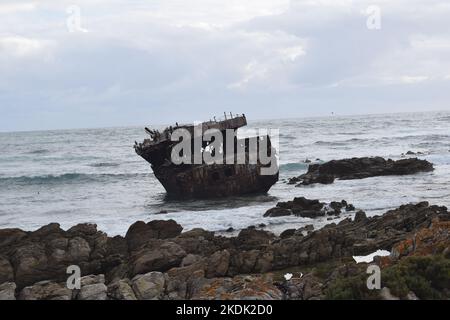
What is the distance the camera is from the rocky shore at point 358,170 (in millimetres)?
36375

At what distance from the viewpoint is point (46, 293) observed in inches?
436

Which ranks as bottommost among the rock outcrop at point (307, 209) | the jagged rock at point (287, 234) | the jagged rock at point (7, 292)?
the rock outcrop at point (307, 209)

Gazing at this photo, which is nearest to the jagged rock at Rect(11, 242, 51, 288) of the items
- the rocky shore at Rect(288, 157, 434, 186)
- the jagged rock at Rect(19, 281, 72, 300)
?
the jagged rock at Rect(19, 281, 72, 300)

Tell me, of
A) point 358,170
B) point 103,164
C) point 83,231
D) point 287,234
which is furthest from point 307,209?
point 103,164

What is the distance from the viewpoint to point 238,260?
45.5 feet

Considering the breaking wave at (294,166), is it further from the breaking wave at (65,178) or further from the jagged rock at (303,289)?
the jagged rock at (303,289)

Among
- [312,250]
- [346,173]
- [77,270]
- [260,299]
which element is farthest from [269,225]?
[346,173]

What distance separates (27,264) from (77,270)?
1542mm

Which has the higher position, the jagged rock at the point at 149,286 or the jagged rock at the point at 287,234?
the jagged rock at the point at 149,286

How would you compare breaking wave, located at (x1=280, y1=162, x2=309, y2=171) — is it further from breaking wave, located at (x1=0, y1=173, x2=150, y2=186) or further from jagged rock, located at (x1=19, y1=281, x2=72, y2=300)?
jagged rock, located at (x1=19, y1=281, x2=72, y2=300)

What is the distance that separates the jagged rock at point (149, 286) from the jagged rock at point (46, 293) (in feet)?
4.50

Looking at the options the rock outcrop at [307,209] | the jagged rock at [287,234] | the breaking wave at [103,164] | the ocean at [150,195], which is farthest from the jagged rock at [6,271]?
the breaking wave at [103,164]

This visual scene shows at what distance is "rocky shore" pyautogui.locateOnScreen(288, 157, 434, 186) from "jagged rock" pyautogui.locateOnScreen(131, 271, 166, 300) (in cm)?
2501
